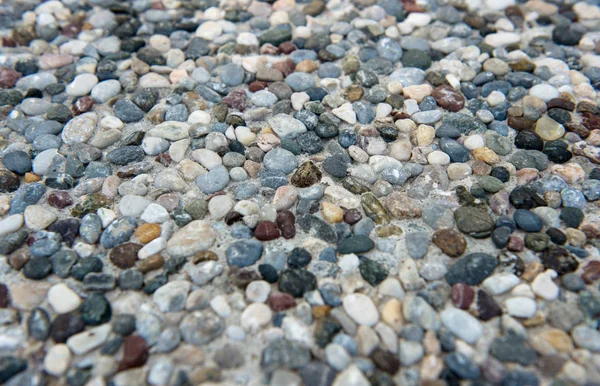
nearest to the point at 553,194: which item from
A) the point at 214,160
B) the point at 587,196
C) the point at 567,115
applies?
the point at 587,196

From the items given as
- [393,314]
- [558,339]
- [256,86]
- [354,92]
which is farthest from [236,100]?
[558,339]

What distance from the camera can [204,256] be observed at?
3.59 feet

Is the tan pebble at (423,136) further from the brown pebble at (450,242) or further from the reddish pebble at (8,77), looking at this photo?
the reddish pebble at (8,77)

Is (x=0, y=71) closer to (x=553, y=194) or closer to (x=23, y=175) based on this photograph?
(x=23, y=175)

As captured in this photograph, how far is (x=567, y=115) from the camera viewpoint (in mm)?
1416

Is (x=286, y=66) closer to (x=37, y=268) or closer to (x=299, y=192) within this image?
(x=299, y=192)

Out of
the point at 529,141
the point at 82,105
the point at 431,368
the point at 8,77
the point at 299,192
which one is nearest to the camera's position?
the point at 431,368

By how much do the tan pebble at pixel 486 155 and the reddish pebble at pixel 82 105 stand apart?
3.42ft

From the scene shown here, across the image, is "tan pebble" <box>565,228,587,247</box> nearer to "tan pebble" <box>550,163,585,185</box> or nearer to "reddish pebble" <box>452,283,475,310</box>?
"tan pebble" <box>550,163,585,185</box>

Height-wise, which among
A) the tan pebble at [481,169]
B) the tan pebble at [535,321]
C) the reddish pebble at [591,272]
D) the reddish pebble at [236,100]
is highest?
the reddish pebble at [236,100]

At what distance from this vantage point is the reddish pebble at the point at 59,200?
48.1 inches

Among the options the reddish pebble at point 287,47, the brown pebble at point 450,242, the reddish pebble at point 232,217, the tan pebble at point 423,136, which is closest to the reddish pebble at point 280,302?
the reddish pebble at point 232,217

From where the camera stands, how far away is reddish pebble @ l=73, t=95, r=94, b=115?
4.77ft

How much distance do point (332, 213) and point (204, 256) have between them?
0.96ft
